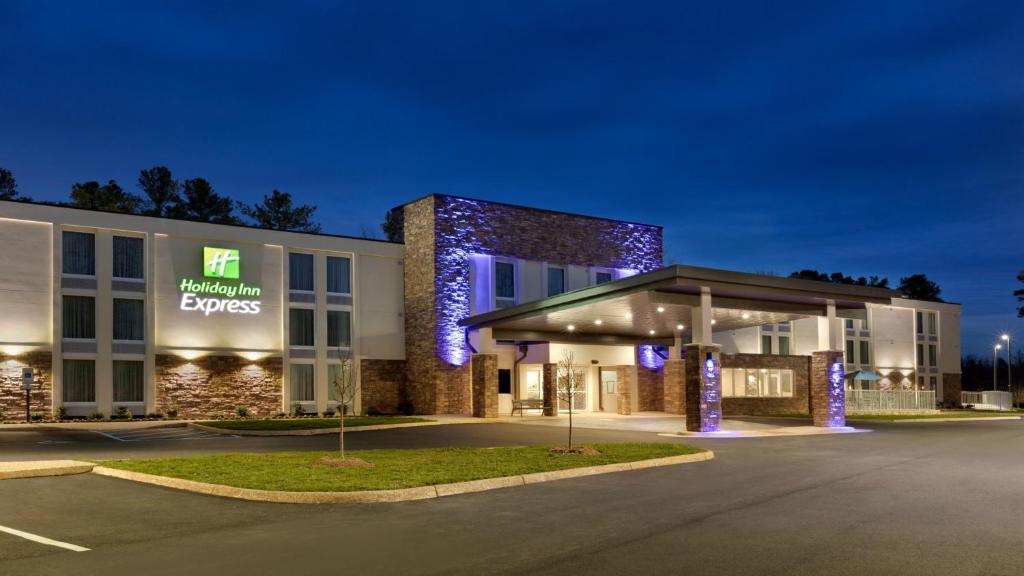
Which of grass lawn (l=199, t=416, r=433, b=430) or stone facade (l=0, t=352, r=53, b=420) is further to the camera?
stone facade (l=0, t=352, r=53, b=420)

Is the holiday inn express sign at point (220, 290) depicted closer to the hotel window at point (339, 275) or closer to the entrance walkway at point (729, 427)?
the hotel window at point (339, 275)

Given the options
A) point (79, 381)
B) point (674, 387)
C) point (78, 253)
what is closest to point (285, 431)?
point (79, 381)

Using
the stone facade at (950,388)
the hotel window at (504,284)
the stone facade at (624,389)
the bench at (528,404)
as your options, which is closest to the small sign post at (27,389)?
the bench at (528,404)

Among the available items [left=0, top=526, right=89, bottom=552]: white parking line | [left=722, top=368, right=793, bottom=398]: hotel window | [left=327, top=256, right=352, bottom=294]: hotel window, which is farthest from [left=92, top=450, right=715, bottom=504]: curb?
[left=722, top=368, right=793, bottom=398]: hotel window

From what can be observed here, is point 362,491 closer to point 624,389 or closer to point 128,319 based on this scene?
point 128,319

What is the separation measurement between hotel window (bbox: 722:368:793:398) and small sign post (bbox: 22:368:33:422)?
1214 inches

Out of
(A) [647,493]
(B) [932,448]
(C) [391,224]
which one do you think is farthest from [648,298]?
(C) [391,224]

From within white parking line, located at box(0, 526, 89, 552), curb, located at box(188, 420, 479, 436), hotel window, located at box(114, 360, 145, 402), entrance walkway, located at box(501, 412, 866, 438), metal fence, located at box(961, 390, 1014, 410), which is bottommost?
metal fence, located at box(961, 390, 1014, 410)

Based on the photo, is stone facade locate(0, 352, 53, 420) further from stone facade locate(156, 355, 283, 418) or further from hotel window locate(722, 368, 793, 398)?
hotel window locate(722, 368, 793, 398)

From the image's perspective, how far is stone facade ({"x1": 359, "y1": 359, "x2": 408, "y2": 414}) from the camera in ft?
128

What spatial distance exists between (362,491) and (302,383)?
2681 centimetres

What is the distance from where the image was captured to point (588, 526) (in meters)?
9.54

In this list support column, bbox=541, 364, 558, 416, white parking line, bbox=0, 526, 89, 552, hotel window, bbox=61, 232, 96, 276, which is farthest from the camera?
support column, bbox=541, 364, 558, 416

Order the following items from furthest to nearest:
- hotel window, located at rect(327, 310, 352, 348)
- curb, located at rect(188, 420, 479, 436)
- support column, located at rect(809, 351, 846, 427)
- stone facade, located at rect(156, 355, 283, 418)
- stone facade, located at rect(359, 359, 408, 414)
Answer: stone facade, located at rect(359, 359, 408, 414), hotel window, located at rect(327, 310, 352, 348), stone facade, located at rect(156, 355, 283, 418), support column, located at rect(809, 351, 846, 427), curb, located at rect(188, 420, 479, 436)
